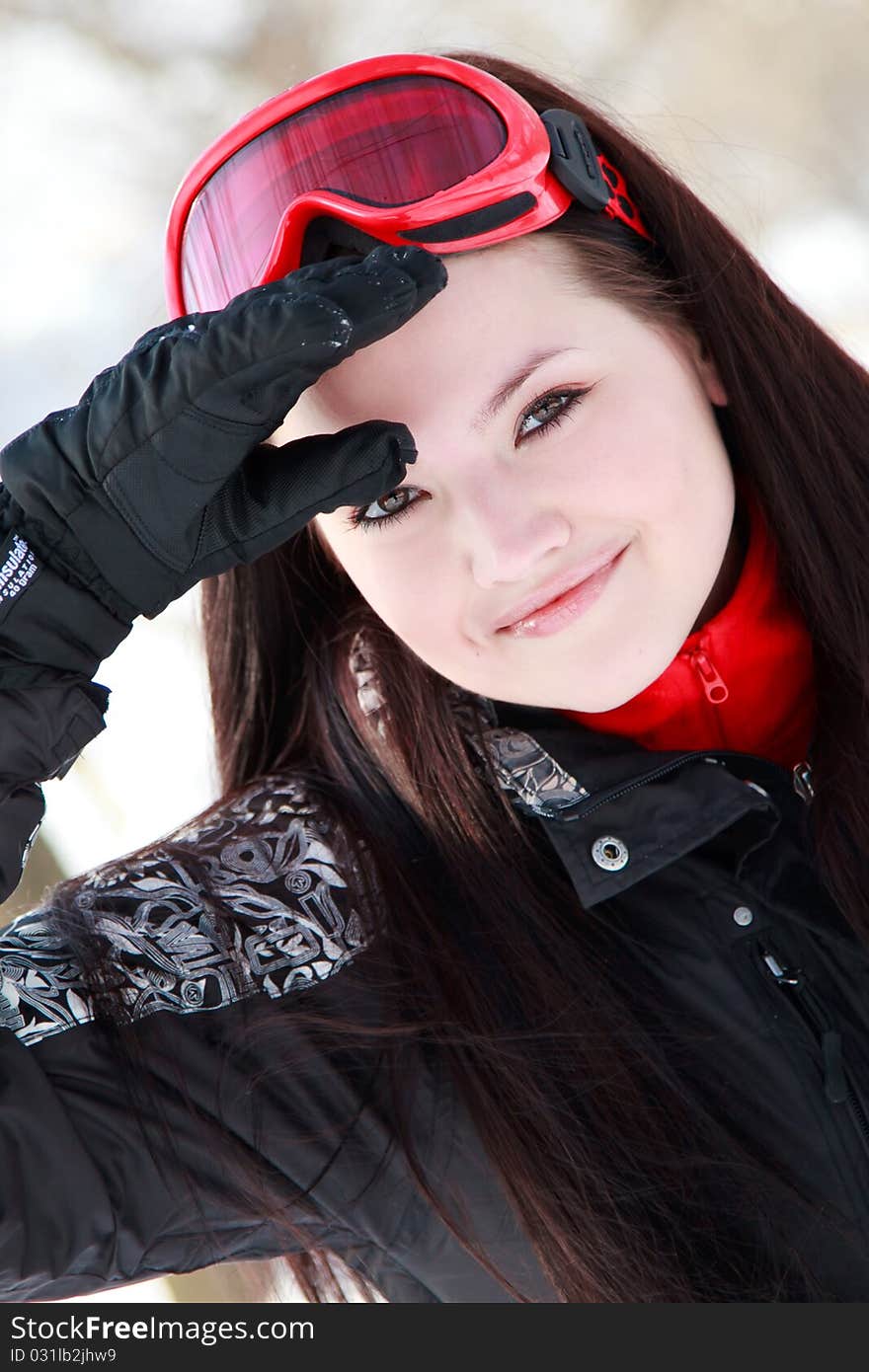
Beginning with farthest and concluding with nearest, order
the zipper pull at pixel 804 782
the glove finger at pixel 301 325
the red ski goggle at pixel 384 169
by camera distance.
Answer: the zipper pull at pixel 804 782
the red ski goggle at pixel 384 169
the glove finger at pixel 301 325

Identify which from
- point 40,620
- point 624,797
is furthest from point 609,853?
point 40,620

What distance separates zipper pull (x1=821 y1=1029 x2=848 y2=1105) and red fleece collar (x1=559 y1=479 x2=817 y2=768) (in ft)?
1.17

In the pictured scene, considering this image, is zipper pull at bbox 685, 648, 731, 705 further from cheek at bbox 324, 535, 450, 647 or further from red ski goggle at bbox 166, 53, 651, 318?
red ski goggle at bbox 166, 53, 651, 318

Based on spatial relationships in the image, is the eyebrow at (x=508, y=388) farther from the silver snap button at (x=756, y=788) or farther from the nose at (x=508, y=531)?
the silver snap button at (x=756, y=788)

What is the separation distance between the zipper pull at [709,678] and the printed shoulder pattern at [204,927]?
44 centimetres

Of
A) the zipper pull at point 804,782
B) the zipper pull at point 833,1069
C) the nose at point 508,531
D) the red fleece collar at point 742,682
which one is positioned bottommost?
the zipper pull at point 833,1069

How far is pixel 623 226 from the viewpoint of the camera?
4.34 ft

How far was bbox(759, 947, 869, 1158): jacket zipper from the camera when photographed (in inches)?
44.3

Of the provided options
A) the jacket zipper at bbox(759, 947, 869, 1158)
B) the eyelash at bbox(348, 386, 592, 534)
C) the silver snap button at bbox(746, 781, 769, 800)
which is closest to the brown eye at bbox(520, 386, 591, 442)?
the eyelash at bbox(348, 386, 592, 534)

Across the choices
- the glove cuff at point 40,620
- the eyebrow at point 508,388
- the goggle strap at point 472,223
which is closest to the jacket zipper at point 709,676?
the eyebrow at point 508,388

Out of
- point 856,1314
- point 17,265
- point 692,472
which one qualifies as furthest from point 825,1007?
point 17,265

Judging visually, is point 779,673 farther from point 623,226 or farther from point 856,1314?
point 856,1314

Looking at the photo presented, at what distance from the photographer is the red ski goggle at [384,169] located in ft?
3.85

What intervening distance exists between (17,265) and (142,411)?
90.3 inches
